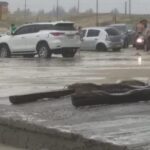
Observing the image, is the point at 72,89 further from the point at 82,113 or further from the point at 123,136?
the point at 123,136

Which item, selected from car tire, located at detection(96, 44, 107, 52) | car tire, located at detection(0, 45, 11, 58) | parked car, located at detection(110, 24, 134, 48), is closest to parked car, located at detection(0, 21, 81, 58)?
car tire, located at detection(0, 45, 11, 58)

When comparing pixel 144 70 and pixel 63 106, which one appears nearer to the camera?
pixel 63 106

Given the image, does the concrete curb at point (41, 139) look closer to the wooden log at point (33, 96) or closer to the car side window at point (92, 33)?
the wooden log at point (33, 96)

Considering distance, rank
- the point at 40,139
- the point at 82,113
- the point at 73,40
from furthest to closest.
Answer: the point at 73,40 < the point at 82,113 < the point at 40,139

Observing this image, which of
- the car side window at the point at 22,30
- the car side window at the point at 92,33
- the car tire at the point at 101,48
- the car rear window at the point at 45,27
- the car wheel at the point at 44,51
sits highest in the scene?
the car rear window at the point at 45,27

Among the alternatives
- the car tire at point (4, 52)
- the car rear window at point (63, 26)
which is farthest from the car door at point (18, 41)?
the car rear window at point (63, 26)

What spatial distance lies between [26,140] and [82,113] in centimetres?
107

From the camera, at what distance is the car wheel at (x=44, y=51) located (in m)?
30.1

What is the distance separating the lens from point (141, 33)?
38656 millimetres

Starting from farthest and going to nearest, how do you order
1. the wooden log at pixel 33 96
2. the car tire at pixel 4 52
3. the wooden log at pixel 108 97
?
1. the car tire at pixel 4 52
2. the wooden log at pixel 33 96
3. the wooden log at pixel 108 97

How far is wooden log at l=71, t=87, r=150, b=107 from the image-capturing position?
28.4 feet

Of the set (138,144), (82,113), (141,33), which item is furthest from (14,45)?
(138,144)

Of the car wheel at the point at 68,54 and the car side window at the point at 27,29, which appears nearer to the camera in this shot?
the car side window at the point at 27,29

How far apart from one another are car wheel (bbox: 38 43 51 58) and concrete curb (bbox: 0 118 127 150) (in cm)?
2216
